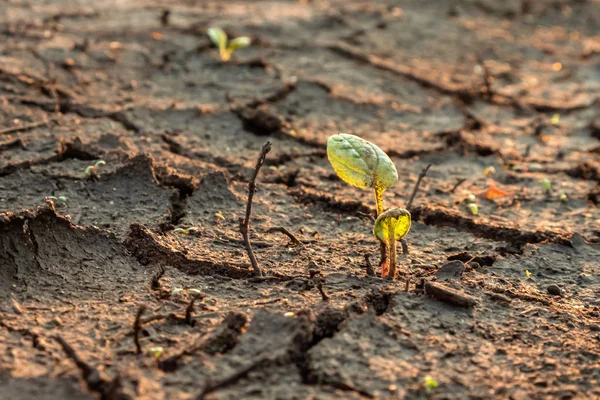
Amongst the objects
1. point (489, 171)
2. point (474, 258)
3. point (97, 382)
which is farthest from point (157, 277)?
point (489, 171)

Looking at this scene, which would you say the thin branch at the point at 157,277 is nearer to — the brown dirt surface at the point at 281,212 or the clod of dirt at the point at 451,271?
the brown dirt surface at the point at 281,212

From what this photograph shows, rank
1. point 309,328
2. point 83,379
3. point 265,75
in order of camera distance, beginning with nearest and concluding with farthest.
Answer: point 83,379
point 309,328
point 265,75

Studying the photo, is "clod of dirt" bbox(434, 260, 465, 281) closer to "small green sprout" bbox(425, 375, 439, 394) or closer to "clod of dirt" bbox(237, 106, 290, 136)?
"small green sprout" bbox(425, 375, 439, 394)

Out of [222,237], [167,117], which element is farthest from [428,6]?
[222,237]

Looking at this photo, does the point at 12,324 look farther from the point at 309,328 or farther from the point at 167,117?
the point at 167,117

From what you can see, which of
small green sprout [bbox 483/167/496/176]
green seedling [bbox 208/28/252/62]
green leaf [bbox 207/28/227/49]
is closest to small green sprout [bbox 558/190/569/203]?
small green sprout [bbox 483/167/496/176]

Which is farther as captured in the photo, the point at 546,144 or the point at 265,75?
the point at 265,75

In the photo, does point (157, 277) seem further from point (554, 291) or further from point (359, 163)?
point (554, 291)
